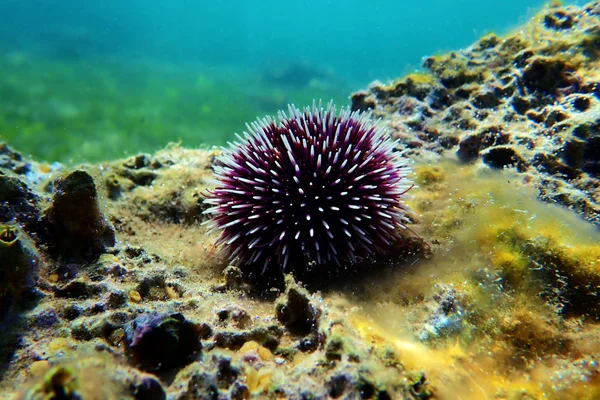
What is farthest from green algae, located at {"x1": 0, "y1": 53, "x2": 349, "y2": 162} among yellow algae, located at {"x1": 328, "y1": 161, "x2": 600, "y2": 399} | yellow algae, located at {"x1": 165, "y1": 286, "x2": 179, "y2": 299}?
yellow algae, located at {"x1": 328, "y1": 161, "x2": 600, "y2": 399}

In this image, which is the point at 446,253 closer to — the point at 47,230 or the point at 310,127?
the point at 310,127

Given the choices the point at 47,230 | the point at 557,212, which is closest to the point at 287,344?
the point at 47,230

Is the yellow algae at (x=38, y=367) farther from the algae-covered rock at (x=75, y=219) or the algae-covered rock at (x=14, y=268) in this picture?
the algae-covered rock at (x=75, y=219)

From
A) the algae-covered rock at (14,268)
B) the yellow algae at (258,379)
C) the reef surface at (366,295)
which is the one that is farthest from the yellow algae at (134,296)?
the yellow algae at (258,379)

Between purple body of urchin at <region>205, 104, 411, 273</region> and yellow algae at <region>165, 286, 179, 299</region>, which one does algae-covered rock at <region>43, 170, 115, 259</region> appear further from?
purple body of urchin at <region>205, 104, 411, 273</region>

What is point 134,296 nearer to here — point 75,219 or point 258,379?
point 75,219
